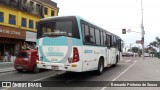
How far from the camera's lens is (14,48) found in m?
35.5

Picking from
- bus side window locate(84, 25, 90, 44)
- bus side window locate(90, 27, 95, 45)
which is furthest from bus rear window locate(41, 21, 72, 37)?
bus side window locate(90, 27, 95, 45)

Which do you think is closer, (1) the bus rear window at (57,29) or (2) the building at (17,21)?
(1) the bus rear window at (57,29)

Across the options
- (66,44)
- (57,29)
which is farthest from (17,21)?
(66,44)

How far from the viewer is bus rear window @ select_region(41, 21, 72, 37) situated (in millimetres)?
11844

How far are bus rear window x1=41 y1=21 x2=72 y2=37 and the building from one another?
20.2 meters

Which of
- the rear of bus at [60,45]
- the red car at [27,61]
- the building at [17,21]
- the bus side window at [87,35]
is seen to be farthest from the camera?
the building at [17,21]

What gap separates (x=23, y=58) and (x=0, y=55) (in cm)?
1695

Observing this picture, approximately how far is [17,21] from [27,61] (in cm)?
2072

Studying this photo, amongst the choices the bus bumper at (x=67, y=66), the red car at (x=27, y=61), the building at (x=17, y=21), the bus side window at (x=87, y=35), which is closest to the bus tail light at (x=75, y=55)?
the bus bumper at (x=67, y=66)

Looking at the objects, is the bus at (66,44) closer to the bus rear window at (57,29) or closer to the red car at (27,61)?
the bus rear window at (57,29)

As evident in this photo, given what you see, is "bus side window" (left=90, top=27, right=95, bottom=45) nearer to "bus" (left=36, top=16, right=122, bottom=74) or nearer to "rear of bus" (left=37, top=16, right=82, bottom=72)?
"bus" (left=36, top=16, right=122, bottom=74)

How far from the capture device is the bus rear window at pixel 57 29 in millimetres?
11844

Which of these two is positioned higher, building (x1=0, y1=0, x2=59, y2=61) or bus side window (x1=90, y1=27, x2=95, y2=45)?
building (x1=0, y1=0, x2=59, y2=61)

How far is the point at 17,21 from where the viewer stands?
3594 centimetres
